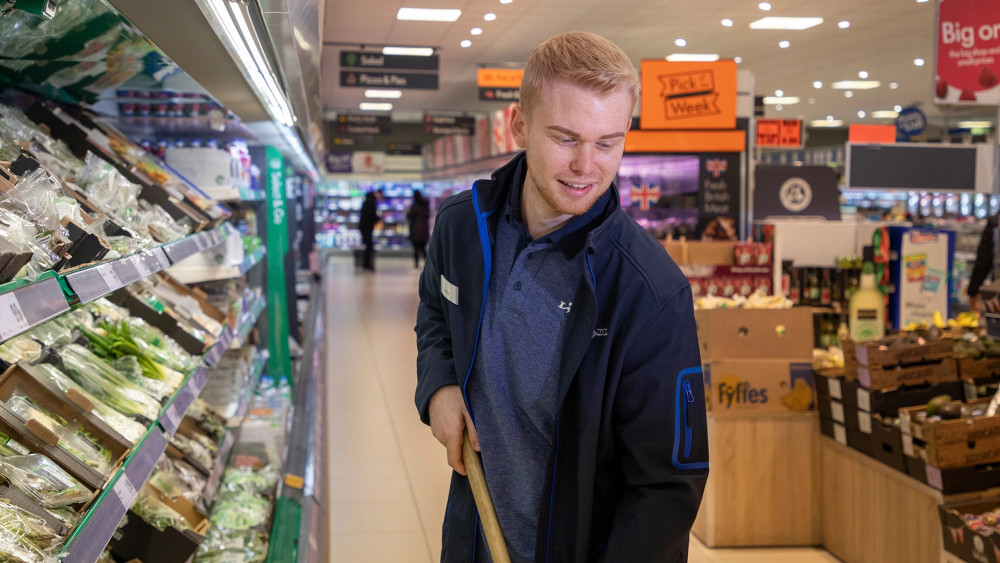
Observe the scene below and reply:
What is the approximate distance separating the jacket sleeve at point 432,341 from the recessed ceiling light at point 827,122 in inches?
909

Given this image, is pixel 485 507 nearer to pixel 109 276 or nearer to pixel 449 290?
pixel 449 290

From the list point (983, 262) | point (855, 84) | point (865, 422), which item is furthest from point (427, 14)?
point (855, 84)

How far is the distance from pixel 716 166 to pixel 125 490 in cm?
607

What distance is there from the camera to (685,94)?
265 inches

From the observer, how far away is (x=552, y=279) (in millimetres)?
1485

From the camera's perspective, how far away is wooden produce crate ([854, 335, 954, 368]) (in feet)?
11.3

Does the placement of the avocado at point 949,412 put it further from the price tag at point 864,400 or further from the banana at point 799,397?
the banana at point 799,397

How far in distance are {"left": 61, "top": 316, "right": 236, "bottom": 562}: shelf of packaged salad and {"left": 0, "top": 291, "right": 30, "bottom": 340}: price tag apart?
1.31ft

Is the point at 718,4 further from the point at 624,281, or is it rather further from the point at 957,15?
the point at 624,281

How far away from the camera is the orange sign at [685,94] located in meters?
6.63

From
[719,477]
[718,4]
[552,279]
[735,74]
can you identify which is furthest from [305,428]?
[718,4]

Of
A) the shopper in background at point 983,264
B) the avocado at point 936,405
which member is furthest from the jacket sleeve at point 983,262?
the avocado at point 936,405

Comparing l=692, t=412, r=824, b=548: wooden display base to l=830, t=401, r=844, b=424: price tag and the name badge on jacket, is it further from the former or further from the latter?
the name badge on jacket

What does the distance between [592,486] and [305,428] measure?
3685mm
